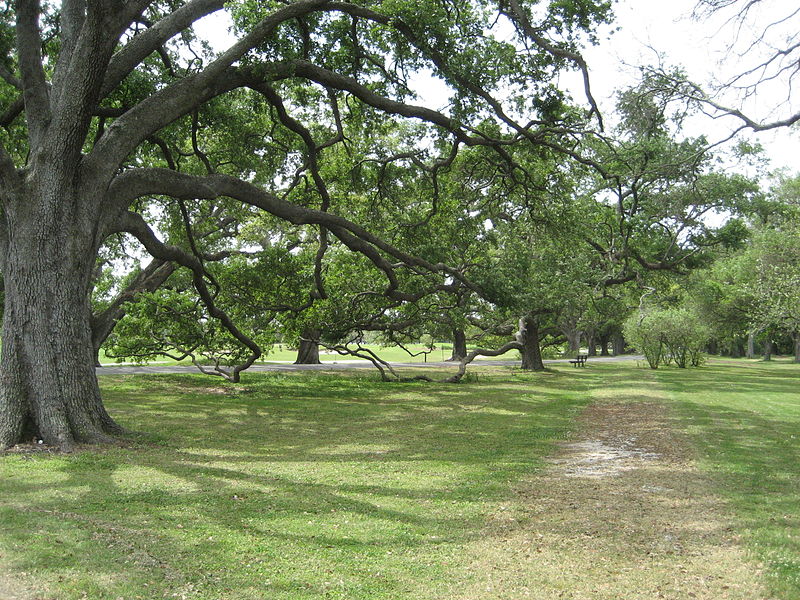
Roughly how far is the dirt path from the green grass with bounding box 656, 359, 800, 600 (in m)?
0.22

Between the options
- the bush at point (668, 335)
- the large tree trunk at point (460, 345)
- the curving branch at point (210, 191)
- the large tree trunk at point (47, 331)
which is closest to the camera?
the large tree trunk at point (47, 331)

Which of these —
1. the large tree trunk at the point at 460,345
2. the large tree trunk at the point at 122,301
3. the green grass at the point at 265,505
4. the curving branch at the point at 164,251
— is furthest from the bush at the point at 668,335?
the curving branch at the point at 164,251

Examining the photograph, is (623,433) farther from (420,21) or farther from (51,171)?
(51,171)

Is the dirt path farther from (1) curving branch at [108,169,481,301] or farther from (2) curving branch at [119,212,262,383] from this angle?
(2) curving branch at [119,212,262,383]

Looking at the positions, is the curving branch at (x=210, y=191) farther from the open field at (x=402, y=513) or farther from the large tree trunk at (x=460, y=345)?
the large tree trunk at (x=460, y=345)

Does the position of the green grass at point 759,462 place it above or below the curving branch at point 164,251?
below

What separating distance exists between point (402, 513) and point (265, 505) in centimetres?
144

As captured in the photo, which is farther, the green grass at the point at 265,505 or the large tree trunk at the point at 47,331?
the large tree trunk at the point at 47,331

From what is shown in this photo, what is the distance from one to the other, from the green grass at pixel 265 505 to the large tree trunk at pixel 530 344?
64.5 feet

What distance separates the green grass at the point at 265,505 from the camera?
4.80 m

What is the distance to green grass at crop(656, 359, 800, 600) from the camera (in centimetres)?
566

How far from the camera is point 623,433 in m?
13.0

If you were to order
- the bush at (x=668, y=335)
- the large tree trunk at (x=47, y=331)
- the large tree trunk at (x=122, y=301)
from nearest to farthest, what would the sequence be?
the large tree trunk at (x=47, y=331) → the large tree trunk at (x=122, y=301) → the bush at (x=668, y=335)

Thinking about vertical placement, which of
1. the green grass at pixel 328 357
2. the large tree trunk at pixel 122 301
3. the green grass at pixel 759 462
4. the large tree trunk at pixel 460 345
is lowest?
the green grass at pixel 759 462
